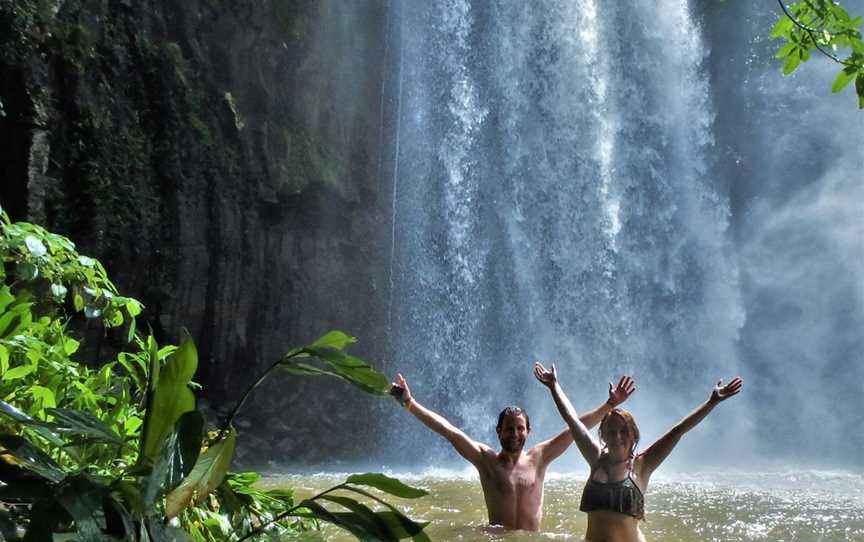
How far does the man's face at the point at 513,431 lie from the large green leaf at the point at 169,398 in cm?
249

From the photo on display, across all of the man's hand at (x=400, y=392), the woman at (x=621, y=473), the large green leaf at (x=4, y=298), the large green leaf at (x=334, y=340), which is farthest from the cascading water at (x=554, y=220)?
the large green leaf at (x=334, y=340)

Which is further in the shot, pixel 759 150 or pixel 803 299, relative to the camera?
pixel 759 150

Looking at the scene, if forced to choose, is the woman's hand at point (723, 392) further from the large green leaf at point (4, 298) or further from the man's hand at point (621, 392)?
the large green leaf at point (4, 298)

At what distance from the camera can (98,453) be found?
235 cm

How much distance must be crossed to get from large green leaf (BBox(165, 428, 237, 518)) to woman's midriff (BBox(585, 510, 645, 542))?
6.84 feet

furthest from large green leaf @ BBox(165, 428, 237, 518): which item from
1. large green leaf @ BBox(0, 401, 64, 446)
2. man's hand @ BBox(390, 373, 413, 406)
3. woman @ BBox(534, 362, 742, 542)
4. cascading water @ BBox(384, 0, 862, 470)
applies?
cascading water @ BBox(384, 0, 862, 470)

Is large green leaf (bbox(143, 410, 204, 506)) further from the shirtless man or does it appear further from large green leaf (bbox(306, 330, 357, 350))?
the shirtless man

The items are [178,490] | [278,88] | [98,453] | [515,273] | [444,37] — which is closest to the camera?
[178,490]

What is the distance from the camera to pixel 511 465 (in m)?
3.98

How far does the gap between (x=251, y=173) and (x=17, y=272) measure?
1240 centimetres

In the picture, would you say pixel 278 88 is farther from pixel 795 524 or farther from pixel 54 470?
pixel 54 470

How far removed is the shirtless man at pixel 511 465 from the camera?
3.93m

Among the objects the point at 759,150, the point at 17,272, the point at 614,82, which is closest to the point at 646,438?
the point at 614,82

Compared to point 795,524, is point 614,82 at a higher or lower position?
higher
